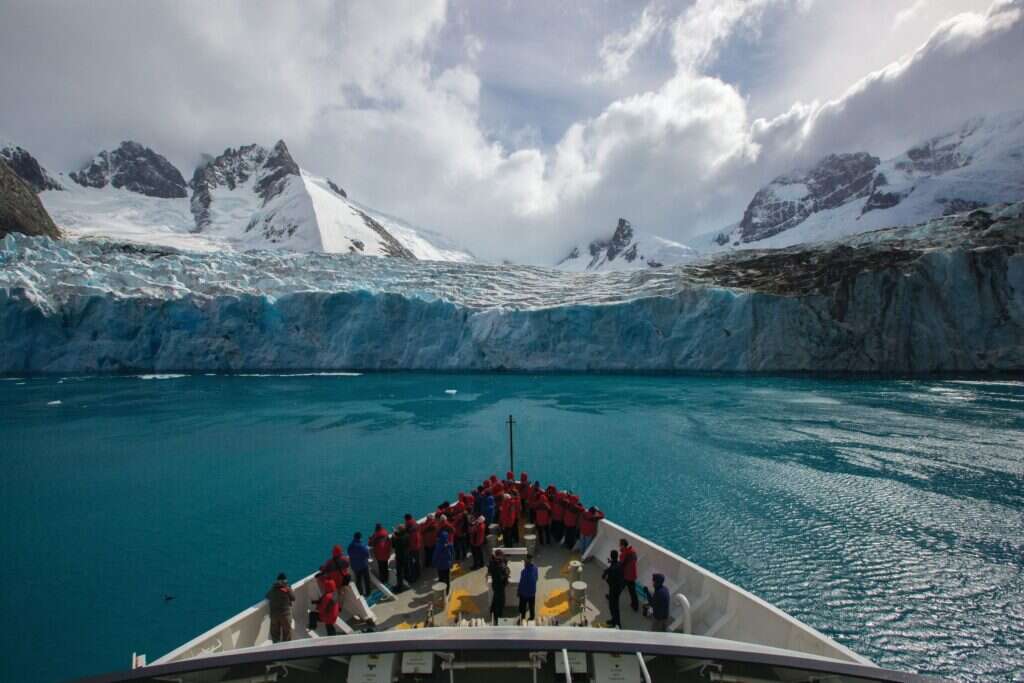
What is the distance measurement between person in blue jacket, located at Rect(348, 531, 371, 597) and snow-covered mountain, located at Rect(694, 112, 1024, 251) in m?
111

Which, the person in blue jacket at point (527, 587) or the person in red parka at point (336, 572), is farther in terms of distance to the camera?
the person in red parka at point (336, 572)

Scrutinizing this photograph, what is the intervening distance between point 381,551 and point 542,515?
312cm

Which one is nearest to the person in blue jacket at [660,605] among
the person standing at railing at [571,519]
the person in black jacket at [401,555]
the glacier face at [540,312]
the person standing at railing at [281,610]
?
the person standing at railing at [571,519]

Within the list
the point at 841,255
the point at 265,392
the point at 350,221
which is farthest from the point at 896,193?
the point at 265,392

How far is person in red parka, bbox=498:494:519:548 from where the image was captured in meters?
9.41

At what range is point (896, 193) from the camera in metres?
130

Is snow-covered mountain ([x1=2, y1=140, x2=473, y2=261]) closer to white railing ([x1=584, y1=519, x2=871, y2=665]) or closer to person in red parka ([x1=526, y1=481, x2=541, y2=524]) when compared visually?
person in red parka ([x1=526, y1=481, x2=541, y2=524])

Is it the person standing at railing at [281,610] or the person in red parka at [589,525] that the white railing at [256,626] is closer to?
the person standing at railing at [281,610]

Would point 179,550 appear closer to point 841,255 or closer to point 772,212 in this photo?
point 841,255

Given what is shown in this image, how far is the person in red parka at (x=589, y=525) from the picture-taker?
932cm

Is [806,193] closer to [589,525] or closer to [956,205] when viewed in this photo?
[956,205]

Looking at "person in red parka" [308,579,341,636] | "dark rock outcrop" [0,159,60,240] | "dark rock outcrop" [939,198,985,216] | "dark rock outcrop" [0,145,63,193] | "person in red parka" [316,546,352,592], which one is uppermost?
"dark rock outcrop" [0,145,63,193]

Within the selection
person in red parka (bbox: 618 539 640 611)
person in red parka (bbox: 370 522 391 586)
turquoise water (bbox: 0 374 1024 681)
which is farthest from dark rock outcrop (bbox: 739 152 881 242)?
person in red parka (bbox: 370 522 391 586)

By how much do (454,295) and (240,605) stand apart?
46.9 metres
